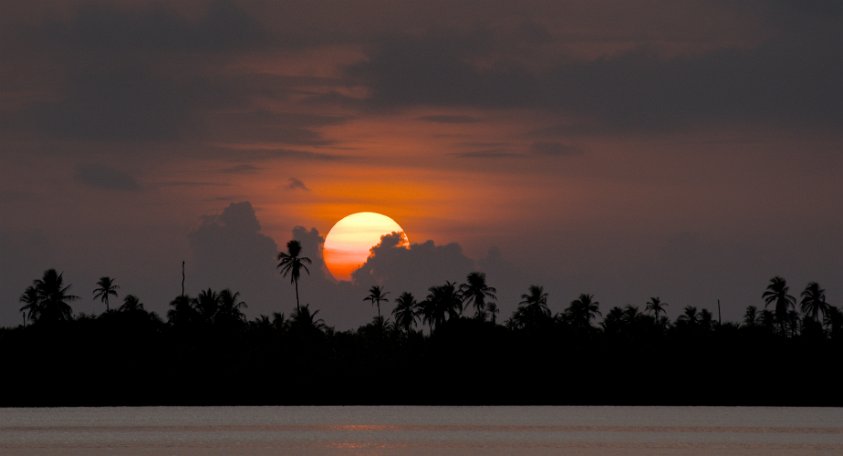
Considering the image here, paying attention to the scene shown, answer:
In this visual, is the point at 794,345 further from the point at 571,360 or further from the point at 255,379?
the point at 255,379

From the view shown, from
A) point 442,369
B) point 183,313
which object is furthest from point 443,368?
point 183,313

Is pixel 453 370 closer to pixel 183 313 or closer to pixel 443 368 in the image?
pixel 443 368
